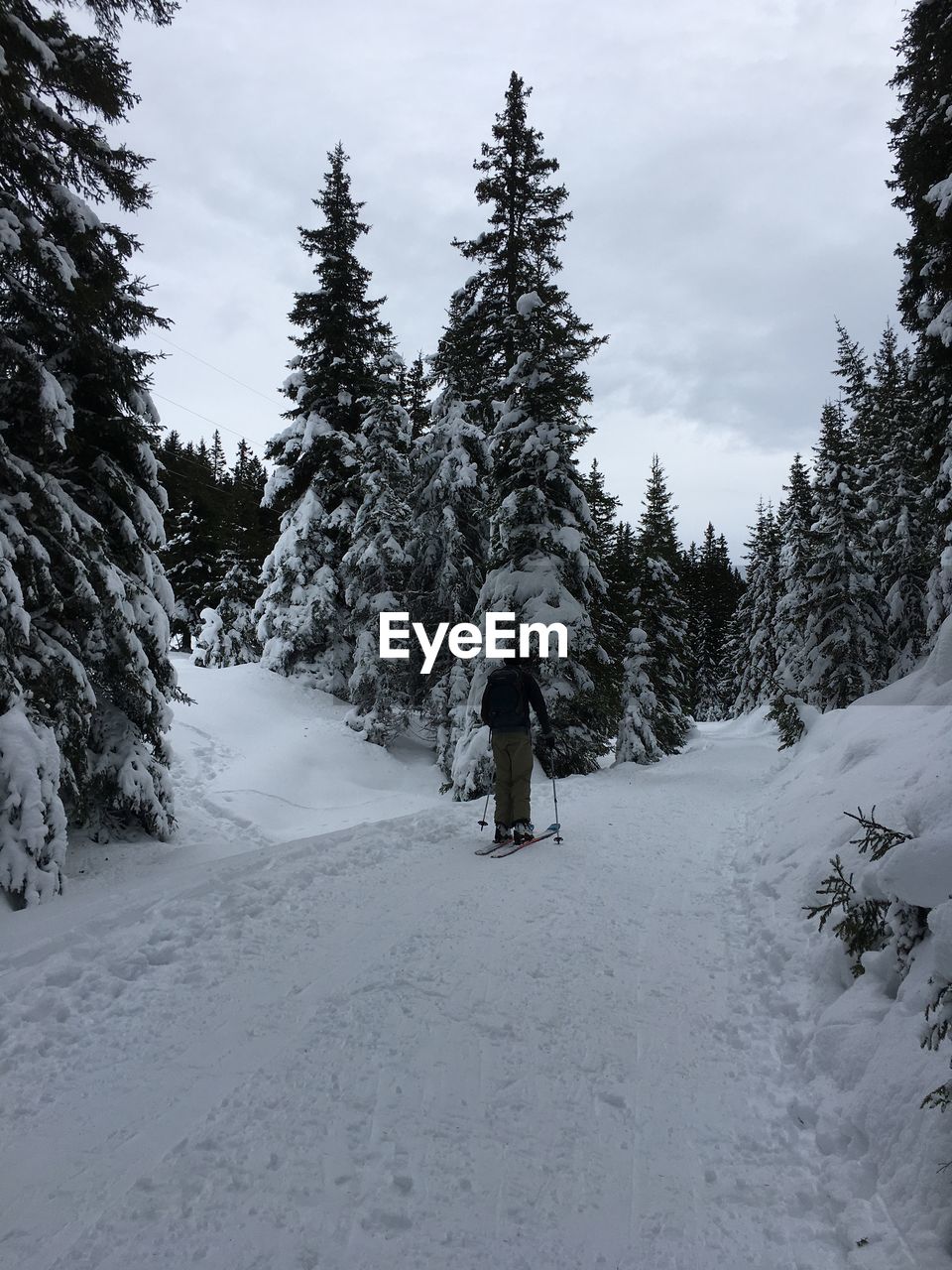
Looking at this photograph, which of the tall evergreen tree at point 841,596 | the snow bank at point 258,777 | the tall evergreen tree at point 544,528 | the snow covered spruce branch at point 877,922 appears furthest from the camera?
the tall evergreen tree at point 841,596

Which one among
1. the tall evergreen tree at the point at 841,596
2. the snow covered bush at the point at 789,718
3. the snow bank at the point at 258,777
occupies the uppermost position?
the tall evergreen tree at the point at 841,596

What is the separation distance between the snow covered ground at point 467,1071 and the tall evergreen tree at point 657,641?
44.3 ft

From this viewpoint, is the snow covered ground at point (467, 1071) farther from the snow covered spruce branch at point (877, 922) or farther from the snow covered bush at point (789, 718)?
the snow covered bush at point (789, 718)

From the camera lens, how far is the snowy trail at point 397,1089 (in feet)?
8.24

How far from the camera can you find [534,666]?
13727mm

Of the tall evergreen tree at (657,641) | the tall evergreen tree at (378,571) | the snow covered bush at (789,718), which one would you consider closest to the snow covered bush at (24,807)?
the tall evergreen tree at (378,571)

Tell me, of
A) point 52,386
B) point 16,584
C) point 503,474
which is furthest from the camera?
point 503,474

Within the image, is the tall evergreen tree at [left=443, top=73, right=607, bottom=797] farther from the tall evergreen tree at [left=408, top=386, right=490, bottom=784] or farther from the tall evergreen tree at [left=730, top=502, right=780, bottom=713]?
the tall evergreen tree at [left=730, top=502, right=780, bottom=713]

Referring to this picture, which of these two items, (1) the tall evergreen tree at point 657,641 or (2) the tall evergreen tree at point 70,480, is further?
(1) the tall evergreen tree at point 657,641

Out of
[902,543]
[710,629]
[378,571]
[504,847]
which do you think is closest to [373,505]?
[378,571]

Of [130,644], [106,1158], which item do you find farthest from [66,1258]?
[130,644]

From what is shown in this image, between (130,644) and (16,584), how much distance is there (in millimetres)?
2107

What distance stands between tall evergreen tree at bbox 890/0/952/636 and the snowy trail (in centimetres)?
1061

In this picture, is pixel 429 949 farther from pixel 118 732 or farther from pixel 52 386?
pixel 52 386
